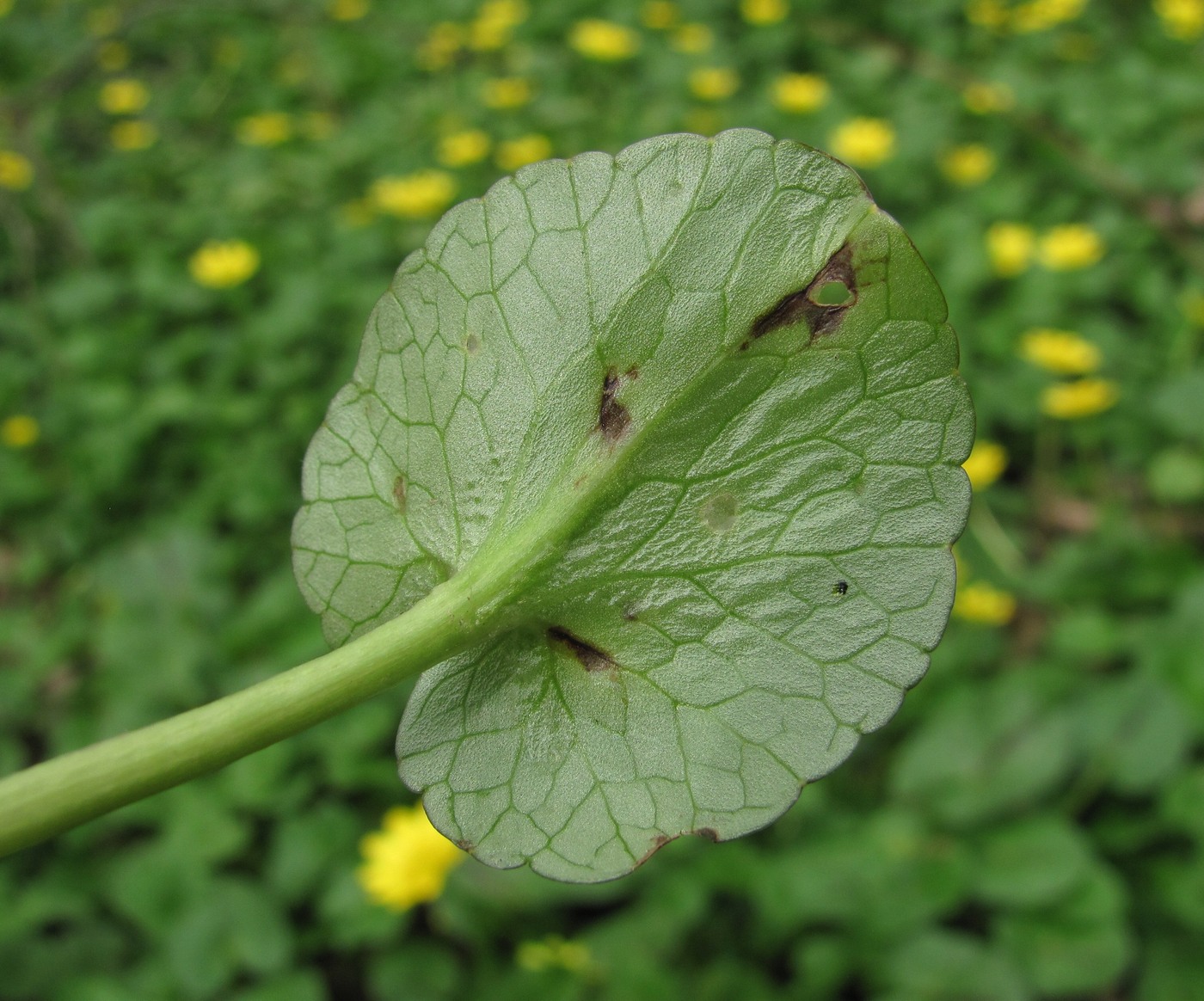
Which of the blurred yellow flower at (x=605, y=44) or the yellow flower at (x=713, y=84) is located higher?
the blurred yellow flower at (x=605, y=44)

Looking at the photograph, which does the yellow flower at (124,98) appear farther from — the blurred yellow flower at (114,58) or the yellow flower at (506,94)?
the yellow flower at (506,94)

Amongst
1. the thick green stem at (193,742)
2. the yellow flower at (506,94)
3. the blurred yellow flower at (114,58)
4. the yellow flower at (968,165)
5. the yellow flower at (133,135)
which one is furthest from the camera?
the blurred yellow flower at (114,58)

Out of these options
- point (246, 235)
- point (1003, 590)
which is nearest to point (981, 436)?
point (1003, 590)

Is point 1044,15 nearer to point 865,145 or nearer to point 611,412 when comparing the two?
point 865,145

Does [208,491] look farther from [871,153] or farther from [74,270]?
[871,153]

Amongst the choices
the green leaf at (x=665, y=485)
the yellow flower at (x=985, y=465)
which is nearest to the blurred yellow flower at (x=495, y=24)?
the yellow flower at (x=985, y=465)
